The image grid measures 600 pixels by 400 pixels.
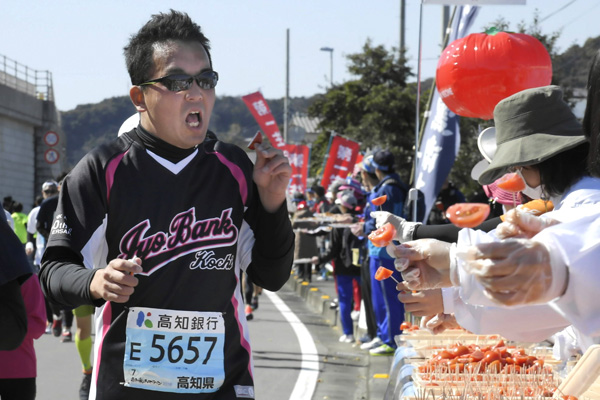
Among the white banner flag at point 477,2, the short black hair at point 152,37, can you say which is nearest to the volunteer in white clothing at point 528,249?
the short black hair at point 152,37

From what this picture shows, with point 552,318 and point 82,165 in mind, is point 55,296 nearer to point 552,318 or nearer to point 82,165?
point 82,165

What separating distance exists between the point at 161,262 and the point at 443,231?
1783 millimetres

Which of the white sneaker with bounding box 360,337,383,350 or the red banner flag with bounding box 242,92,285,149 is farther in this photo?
the red banner flag with bounding box 242,92,285,149

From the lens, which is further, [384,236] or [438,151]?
[438,151]

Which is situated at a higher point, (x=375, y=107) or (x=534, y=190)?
(x=375, y=107)

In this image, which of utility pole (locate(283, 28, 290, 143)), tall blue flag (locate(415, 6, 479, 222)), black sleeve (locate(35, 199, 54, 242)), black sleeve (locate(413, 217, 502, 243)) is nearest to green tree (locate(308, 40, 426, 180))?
utility pole (locate(283, 28, 290, 143))

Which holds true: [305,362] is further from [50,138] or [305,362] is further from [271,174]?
[50,138]

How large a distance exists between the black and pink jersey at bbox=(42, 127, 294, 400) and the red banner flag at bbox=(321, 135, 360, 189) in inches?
965

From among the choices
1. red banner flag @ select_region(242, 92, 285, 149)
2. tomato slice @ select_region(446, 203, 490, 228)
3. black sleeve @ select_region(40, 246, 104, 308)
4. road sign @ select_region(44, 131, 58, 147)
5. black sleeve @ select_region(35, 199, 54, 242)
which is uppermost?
red banner flag @ select_region(242, 92, 285, 149)

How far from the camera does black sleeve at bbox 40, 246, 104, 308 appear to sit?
2.94m

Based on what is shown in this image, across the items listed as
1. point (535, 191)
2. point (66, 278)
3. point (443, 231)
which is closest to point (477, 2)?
point (443, 231)

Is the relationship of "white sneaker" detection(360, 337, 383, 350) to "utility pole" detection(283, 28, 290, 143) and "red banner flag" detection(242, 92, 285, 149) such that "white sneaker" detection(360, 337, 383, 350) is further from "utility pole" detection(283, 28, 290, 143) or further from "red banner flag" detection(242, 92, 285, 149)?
"utility pole" detection(283, 28, 290, 143)

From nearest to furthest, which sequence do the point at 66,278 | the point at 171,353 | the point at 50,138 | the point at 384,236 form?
1. the point at 384,236
2. the point at 66,278
3. the point at 171,353
4. the point at 50,138

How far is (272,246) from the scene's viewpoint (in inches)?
133
